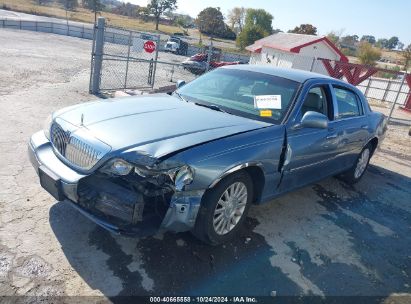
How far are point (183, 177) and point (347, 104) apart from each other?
3300mm

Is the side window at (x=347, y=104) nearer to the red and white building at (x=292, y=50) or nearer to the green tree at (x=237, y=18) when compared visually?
the red and white building at (x=292, y=50)

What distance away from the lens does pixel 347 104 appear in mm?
5273

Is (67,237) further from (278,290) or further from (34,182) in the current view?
(278,290)

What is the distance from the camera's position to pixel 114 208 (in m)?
2.94

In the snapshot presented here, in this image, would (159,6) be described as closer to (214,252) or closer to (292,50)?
(292,50)

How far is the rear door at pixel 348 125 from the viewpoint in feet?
16.1

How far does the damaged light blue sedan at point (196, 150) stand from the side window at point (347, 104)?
0.07 m

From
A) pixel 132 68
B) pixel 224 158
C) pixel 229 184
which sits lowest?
pixel 132 68

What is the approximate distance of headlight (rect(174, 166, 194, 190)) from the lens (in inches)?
117

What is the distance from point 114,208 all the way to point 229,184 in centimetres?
105

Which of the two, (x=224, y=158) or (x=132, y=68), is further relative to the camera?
(x=132, y=68)

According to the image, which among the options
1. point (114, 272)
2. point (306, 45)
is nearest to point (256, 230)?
point (114, 272)

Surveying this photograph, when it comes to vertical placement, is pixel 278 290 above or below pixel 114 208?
below

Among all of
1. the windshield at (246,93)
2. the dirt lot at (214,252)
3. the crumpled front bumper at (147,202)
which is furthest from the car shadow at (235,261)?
the windshield at (246,93)
